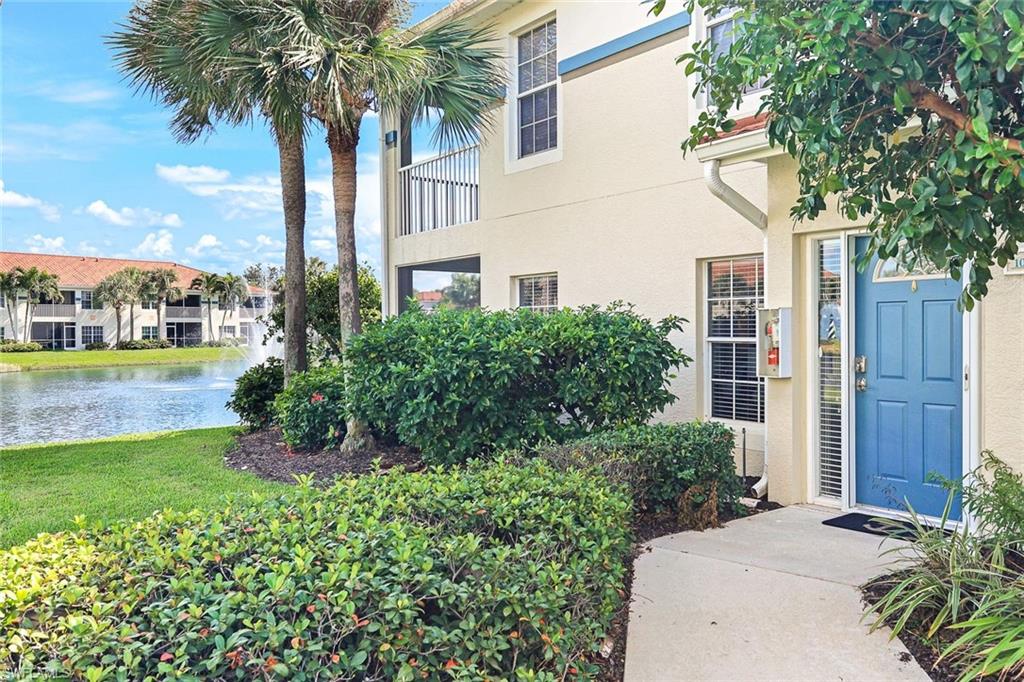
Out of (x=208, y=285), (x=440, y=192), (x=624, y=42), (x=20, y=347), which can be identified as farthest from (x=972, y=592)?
(x=208, y=285)

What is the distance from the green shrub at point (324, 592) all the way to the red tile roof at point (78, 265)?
170 ft

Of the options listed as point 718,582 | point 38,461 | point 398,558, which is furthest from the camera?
point 38,461

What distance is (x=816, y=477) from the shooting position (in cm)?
649

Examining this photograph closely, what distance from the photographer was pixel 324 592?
92.1 inches

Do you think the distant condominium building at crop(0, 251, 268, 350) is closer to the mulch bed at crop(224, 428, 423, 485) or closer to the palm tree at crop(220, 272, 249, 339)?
the palm tree at crop(220, 272, 249, 339)

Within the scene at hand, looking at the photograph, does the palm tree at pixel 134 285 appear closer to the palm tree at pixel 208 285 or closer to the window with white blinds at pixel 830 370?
the palm tree at pixel 208 285

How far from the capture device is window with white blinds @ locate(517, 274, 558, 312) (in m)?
10.2

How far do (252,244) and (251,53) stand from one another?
91.4 ft

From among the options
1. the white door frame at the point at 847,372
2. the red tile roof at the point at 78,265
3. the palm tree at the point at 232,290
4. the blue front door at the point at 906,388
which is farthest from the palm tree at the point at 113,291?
the blue front door at the point at 906,388

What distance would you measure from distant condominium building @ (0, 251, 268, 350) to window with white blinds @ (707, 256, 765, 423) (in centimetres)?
4035

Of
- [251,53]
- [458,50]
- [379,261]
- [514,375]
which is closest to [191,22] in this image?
[251,53]

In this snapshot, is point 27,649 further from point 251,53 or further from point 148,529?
point 251,53

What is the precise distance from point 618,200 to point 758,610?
231 inches

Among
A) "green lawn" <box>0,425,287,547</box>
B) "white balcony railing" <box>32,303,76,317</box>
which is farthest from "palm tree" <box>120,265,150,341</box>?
"green lawn" <box>0,425,287,547</box>
